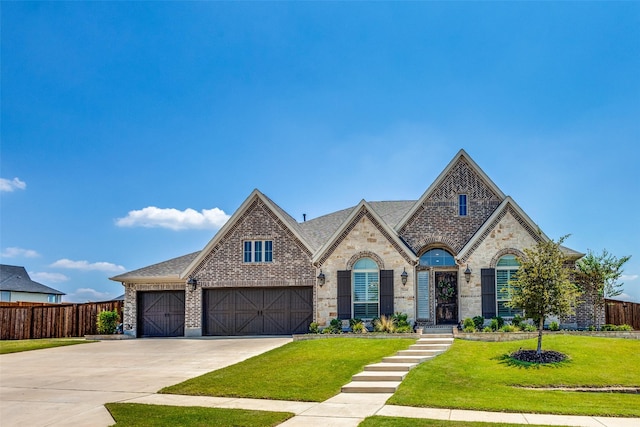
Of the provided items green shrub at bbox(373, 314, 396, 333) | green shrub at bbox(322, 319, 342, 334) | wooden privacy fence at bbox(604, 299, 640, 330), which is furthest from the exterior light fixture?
wooden privacy fence at bbox(604, 299, 640, 330)

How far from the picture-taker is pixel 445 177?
1006 inches

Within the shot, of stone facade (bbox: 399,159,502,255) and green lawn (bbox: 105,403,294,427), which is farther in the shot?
stone facade (bbox: 399,159,502,255)

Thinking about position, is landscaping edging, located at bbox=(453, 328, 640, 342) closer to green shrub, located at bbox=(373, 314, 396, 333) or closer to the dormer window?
green shrub, located at bbox=(373, 314, 396, 333)

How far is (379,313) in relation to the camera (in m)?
23.9

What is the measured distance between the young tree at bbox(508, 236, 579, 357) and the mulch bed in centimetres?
25

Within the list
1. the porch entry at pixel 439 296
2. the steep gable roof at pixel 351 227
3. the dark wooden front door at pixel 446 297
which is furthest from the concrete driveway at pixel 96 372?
the dark wooden front door at pixel 446 297

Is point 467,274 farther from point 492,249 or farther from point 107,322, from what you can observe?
point 107,322

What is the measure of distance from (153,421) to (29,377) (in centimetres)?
776

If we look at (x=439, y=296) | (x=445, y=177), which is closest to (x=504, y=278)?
(x=439, y=296)

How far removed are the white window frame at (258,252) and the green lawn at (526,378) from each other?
9.98 meters

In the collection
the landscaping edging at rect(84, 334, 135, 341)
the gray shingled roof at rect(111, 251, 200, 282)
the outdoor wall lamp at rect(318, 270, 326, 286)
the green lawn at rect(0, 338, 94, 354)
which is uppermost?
the gray shingled roof at rect(111, 251, 200, 282)

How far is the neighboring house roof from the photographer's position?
45469mm

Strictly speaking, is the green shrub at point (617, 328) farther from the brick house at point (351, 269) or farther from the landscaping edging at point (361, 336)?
the landscaping edging at point (361, 336)

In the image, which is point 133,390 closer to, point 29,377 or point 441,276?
point 29,377
